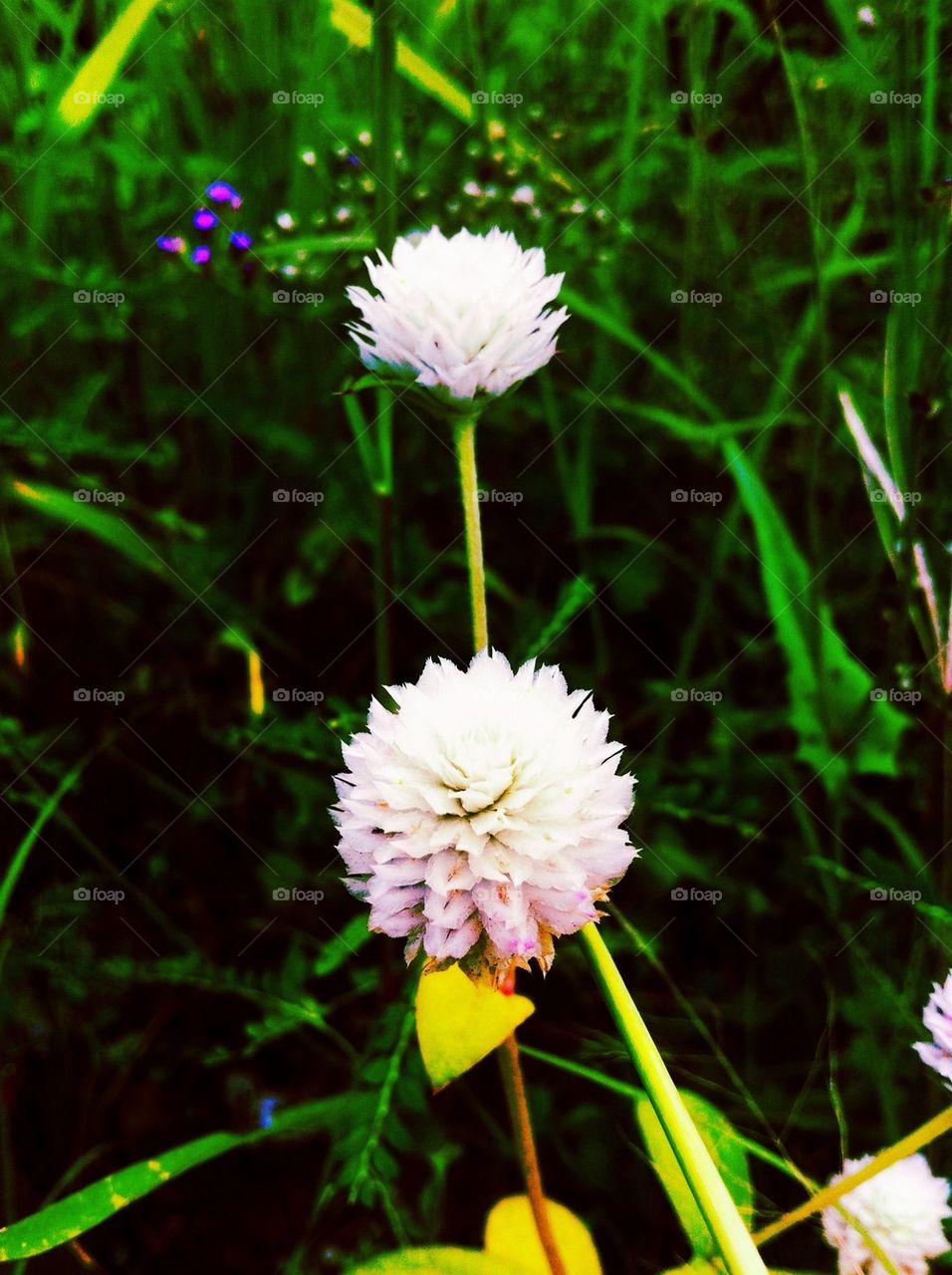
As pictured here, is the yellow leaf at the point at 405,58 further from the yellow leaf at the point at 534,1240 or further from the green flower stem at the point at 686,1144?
the yellow leaf at the point at 534,1240

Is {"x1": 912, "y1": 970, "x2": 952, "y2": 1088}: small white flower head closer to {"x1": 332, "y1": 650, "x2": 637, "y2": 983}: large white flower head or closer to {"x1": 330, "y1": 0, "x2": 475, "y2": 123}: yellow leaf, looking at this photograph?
{"x1": 332, "y1": 650, "x2": 637, "y2": 983}: large white flower head

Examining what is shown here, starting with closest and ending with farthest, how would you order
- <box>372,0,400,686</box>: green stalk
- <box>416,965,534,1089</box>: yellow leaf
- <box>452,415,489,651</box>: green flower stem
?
<box>416,965,534,1089</box>: yellow leaf → <box>452,415,489,651</box>: green flower stem → <box>372,0,400,686</box>: green stalk

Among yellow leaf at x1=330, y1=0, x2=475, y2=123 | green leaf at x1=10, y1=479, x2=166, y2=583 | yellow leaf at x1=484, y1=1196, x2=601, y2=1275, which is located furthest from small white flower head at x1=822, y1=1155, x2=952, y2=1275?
yellow leaf at x1=330, y1=0, x2=475, y2=123

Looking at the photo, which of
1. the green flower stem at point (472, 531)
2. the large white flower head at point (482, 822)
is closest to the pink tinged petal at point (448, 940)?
the large white flower head at point (482, 822)

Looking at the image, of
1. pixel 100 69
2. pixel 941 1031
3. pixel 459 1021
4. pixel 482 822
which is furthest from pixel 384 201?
pixel 941 1031

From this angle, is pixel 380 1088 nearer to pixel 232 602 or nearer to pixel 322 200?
pixel 232 602

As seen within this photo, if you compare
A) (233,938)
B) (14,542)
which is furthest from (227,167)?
(233,938)
